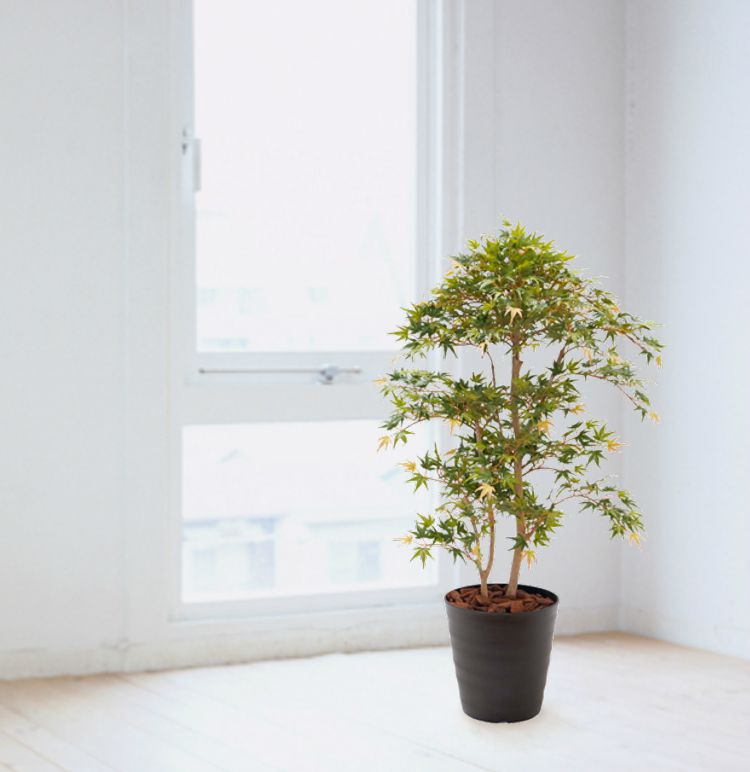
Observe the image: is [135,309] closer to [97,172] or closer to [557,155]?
[97,172]

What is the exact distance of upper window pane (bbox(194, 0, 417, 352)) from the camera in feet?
10.6

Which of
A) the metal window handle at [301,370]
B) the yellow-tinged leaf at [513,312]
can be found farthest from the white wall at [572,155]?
the yellow-tinged leaf at [513,312]

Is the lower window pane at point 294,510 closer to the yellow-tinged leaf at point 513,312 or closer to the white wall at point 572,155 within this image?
the white wall at point 572,155

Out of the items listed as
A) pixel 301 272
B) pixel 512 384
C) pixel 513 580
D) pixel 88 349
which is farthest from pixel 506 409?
pixel 88 349

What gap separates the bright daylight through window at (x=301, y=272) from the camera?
324 centimetres

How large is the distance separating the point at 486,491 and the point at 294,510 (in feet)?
3.41

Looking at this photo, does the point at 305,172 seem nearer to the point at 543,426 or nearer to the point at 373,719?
the point at 543,426

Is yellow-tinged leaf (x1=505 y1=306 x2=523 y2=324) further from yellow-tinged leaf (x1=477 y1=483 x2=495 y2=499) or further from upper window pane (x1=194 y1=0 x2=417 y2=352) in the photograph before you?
upper window pane (x1=194 y1=0 x2=417 y2=352)

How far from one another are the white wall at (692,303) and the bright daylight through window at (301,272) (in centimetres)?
75

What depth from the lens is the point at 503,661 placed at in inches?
104

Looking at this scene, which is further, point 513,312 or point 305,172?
point 305,172

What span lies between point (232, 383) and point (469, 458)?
927 mm

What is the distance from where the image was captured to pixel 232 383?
3244 mm

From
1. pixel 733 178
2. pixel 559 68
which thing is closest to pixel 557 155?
pixel 559 68
